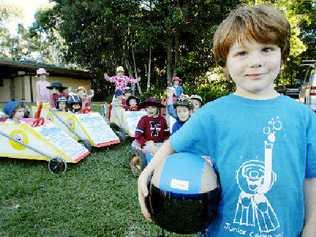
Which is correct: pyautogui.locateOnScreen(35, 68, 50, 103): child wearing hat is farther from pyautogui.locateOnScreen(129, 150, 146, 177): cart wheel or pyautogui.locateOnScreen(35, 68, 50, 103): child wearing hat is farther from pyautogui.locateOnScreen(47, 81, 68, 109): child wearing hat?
pyautogui.locateOnScreen(129, 150, 146, 177): cart wheel

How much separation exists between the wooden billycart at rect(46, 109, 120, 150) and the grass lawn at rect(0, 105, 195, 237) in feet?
4.16

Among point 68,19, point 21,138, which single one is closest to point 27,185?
point 21,138

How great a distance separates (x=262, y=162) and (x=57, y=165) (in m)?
5.97

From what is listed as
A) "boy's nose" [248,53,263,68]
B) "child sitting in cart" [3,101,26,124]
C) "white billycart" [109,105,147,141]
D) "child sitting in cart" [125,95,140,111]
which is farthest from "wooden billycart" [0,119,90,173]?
"boy's nose" [248,53,263,68]

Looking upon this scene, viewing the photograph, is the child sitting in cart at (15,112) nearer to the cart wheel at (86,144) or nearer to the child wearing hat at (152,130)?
the cart wheel at (86,144)

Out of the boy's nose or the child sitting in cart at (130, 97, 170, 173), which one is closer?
the boy's nose

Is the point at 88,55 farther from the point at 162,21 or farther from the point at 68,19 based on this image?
the point at 162,21

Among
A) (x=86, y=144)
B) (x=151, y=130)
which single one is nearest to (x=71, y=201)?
(x=151, y=130)

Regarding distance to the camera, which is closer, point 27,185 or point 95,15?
point 27,185

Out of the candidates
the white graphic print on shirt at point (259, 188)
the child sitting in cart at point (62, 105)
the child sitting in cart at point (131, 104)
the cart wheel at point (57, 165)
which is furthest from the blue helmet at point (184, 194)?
the child sitting in cart at point (131, 104)

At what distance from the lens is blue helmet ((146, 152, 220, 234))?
6.11 feet

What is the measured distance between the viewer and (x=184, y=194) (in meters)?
1.88

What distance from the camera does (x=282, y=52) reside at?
1893 millimetres

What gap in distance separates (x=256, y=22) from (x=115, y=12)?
22325 mm
